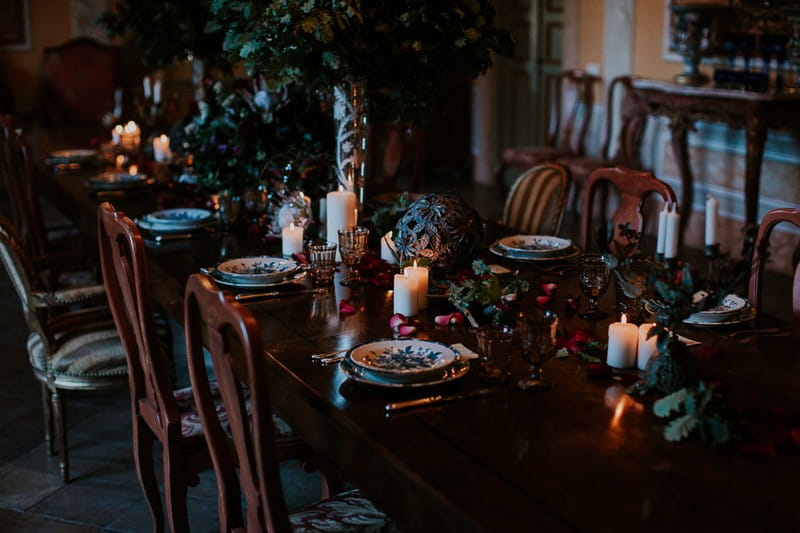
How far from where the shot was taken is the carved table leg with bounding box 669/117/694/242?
551cm

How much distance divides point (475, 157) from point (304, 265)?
5.67m

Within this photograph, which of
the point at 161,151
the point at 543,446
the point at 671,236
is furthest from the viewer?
the point at 161,151

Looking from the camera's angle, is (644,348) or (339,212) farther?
(339,212)

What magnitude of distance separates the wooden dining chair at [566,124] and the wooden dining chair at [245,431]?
15.8ft

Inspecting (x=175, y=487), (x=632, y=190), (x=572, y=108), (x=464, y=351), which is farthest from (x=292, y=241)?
(x=572, y=108)

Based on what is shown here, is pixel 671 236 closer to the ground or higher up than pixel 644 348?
higher up

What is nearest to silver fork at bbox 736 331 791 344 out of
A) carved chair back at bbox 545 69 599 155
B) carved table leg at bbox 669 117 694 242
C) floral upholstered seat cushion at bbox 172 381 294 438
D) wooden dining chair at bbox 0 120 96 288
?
floral upholstered seat cushion at bbox 172 381 294 438

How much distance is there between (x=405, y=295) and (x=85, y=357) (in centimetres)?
122

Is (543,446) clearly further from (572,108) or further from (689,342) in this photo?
(572,108)

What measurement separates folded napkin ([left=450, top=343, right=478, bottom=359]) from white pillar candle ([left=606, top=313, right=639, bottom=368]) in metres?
0.28

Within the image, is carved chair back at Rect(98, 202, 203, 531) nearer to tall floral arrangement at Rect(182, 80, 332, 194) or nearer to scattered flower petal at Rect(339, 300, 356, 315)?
scattered flower petal at Rect(339, 300, 356, 315)

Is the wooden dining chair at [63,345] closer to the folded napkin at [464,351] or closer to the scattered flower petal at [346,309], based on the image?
the scattered flower petal at [346,309]

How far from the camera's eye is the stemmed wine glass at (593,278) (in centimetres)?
228

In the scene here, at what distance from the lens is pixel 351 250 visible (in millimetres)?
2629
